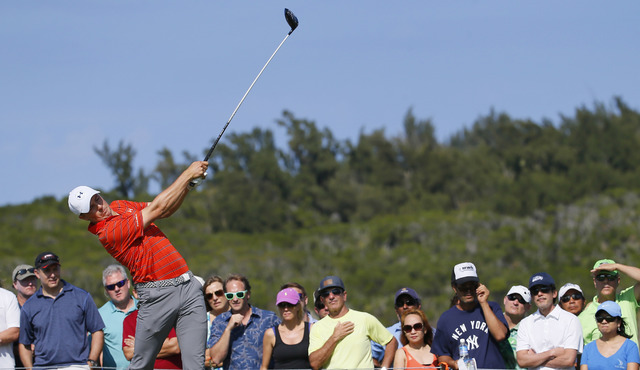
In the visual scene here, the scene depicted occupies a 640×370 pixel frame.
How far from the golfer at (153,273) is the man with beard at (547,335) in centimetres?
279

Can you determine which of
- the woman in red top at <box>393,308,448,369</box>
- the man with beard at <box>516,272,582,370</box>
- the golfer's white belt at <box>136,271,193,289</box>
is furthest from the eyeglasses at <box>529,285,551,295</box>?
the golfer's white belt at <box>136,271,193,289</box>

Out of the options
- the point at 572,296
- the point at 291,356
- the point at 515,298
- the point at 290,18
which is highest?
the point at 290,18

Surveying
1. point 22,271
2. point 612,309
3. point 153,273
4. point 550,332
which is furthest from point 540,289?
point 22,271

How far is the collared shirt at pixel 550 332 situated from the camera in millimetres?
7578

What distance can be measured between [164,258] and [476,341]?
2773 mm

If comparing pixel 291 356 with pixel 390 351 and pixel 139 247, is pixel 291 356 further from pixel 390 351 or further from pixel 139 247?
pixel 139 247

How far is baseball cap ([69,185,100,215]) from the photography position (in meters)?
6.56

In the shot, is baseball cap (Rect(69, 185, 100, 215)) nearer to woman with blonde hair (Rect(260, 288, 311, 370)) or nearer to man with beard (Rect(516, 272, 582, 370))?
woman with blonde hair (Rect(260, 288, 311, 370))

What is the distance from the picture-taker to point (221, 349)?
809 centimetres

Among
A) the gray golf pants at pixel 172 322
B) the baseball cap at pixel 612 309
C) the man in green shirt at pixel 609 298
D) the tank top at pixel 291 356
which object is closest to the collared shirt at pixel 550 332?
the baseball cap at pixel 612 309

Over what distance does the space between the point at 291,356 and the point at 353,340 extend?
554 millimetres

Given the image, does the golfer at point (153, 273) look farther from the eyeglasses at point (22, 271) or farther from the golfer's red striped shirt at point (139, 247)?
the eyeglasses at point (22, 271)

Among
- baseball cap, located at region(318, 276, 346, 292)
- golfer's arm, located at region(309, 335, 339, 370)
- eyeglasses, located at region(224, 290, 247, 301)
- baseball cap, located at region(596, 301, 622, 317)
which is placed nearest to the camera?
baseball cap, located at region(596, 301, 622, 317)

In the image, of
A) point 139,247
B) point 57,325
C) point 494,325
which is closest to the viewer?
point 139,247
